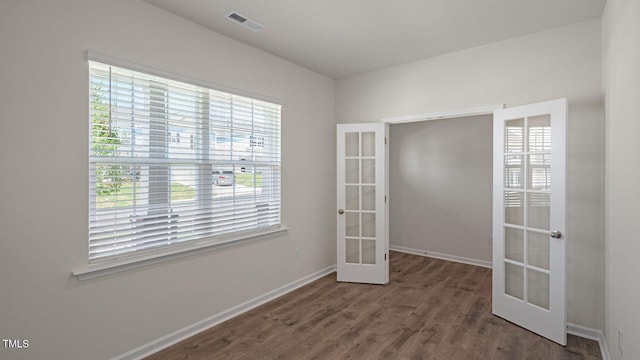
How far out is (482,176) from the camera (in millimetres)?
4832

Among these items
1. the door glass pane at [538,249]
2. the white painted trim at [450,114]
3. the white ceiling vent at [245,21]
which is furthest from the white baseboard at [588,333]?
the white ceiling vent at [245,21]

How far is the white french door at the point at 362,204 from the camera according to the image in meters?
3.96

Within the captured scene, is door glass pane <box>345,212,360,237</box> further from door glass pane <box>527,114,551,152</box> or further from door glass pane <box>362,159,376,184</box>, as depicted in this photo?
door glass pane <box>527,114,551,152</box>

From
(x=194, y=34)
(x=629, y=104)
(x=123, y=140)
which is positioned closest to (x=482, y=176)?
(x=629, y=104)

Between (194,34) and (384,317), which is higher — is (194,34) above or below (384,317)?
above

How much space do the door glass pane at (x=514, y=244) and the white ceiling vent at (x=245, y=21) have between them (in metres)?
3.10

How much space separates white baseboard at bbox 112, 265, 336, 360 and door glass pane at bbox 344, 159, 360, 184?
4.61 ft

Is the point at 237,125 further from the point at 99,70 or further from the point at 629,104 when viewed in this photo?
the point at 629,104

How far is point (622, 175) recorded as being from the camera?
75.3 inches

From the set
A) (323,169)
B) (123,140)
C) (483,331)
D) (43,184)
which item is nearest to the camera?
(43,184)

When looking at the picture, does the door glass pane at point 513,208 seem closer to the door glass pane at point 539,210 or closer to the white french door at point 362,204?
the door glass pane at point 539,210

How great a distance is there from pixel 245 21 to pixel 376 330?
3055mm

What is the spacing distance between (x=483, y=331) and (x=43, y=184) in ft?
11.9

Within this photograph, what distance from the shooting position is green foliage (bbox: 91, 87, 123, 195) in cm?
221
